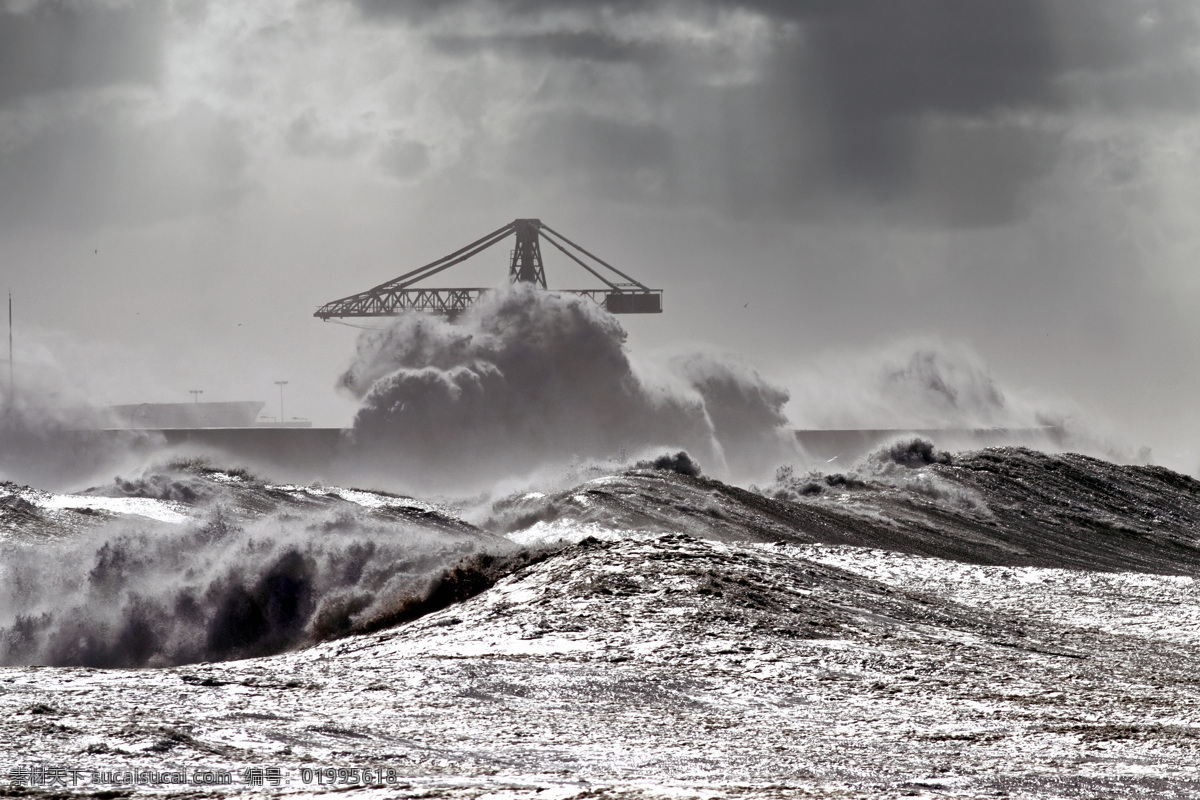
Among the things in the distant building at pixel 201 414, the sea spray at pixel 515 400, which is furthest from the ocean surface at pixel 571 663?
the distant building at pixel 201 414

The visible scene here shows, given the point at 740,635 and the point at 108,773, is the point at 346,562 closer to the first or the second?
the point at 740,635

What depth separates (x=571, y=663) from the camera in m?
7.67

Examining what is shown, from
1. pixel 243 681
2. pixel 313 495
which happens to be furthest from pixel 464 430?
pixel 243 681

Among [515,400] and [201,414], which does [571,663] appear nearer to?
[515,400]

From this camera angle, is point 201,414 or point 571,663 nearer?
point 571,663

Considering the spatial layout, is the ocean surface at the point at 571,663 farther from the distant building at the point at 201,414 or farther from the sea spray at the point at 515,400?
the distant building at the point at 201,414

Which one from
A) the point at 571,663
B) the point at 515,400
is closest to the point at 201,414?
the point at 515,400

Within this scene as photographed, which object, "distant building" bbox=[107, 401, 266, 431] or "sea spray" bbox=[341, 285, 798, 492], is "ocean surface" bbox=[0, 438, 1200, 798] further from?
"distant building" bbox=[107, 401, 266, 431]

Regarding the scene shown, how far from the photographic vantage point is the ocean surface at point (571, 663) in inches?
200

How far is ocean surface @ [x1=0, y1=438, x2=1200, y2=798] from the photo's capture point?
507 cm

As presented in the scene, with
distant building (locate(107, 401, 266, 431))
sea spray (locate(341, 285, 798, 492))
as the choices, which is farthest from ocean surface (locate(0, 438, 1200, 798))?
distant building (locate(107, 401, 266, 431))

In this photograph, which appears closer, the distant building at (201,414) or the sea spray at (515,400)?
the sea spray at (515,400)

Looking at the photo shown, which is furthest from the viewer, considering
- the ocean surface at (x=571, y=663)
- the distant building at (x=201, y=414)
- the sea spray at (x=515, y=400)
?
the distant building at (x=201, y=414)

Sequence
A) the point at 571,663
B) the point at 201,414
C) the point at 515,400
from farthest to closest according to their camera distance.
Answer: the point at 201,414 < the point at 515,400 < the point at 571,663
